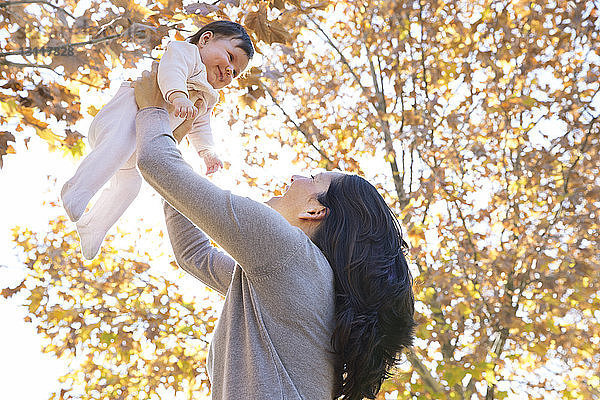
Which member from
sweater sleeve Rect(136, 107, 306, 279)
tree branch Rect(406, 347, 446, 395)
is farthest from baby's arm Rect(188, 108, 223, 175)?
tree branch Rect(406, 347, 446, 395)

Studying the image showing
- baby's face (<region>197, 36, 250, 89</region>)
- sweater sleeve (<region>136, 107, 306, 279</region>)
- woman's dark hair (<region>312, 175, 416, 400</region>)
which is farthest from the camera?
baby's face (<region>197, 36, 250, 89</region>)

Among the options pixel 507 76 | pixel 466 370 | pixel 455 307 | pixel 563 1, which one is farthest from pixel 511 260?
pixel 563 1

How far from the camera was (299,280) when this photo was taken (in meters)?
1.65

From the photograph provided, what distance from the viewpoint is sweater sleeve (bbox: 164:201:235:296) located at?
2090 millimetres

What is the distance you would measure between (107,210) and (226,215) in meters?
0.82

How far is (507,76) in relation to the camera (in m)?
6.23

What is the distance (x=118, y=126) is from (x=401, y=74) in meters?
4.74

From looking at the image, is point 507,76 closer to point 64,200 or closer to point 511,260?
point 511,260

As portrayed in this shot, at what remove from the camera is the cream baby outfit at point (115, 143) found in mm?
1931

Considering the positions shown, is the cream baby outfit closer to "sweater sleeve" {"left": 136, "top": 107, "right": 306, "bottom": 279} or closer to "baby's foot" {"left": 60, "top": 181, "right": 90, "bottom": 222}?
"baby's foot" {"left": 60, "top": 181, "right": 90, "bottom": 222}

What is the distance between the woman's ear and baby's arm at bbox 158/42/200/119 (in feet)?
1.41

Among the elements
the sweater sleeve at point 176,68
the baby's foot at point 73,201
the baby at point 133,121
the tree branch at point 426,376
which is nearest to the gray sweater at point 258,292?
the sweater sleeve at point 176,68

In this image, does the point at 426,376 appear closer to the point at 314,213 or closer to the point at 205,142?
the point at 205,142

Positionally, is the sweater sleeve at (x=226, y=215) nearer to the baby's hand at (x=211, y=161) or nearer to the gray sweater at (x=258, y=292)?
the gray sweater at (x=258, y=292)
